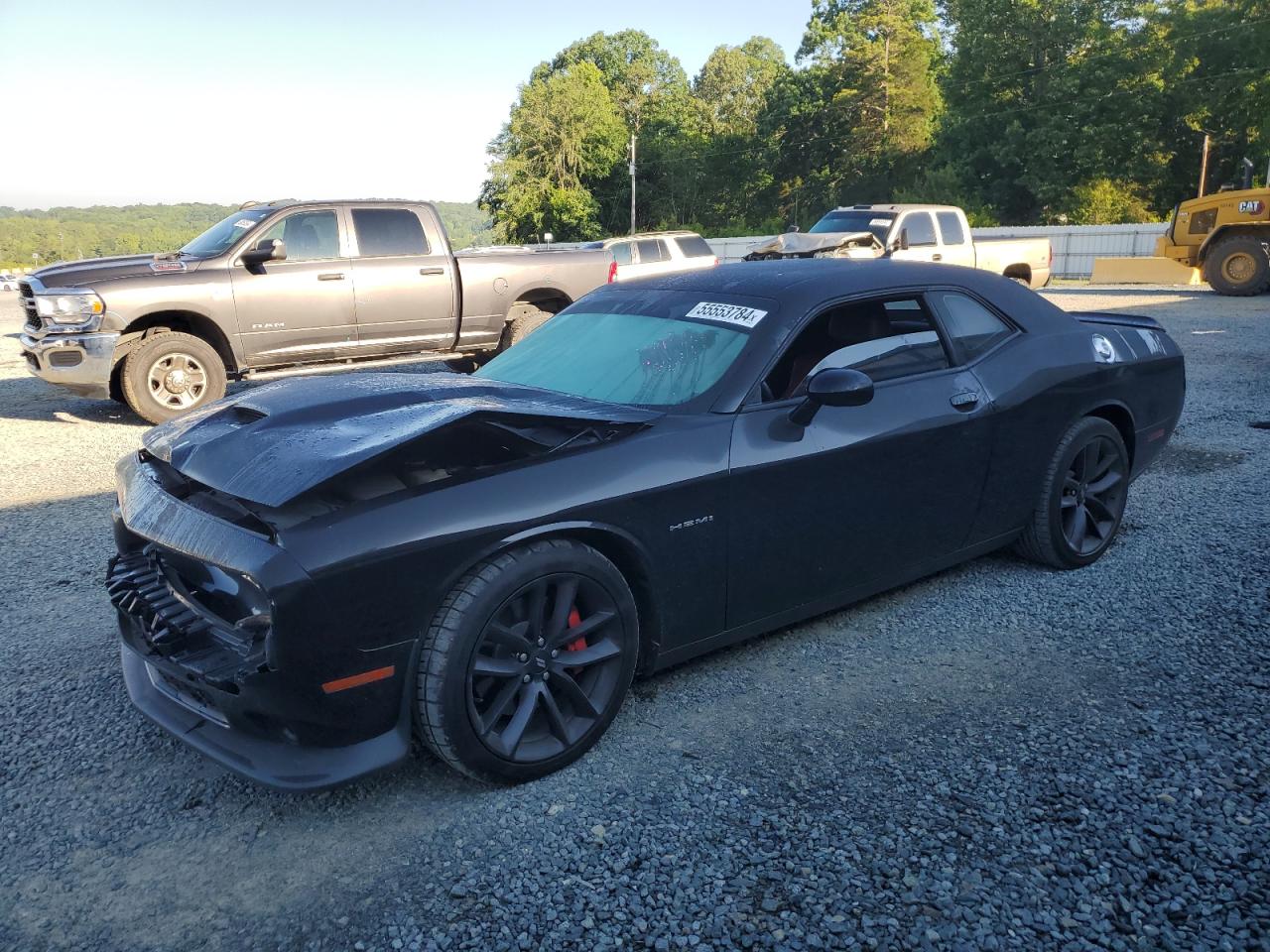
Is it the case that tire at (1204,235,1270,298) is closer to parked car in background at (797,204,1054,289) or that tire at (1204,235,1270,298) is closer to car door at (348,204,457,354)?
parked car in background at (797,204,1054,289)

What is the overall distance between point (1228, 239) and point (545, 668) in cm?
1980

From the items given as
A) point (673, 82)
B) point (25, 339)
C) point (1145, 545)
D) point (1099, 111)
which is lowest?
point (1145, 545)

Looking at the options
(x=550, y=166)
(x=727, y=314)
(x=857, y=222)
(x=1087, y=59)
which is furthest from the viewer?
(x=550, y=166)

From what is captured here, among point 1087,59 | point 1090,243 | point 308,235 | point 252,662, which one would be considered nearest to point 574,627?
point 252,662

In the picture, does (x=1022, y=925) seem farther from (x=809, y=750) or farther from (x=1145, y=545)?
(x=1145, y=545)

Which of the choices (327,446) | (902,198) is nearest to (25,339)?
(327,446)

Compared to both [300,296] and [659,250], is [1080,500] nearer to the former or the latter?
[300,296]

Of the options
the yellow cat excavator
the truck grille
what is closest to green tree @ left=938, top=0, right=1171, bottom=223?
the yellow cat excavator

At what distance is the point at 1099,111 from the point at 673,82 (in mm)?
56891

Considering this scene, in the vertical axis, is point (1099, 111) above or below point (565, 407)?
above

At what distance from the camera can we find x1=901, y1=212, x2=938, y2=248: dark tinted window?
15.4m

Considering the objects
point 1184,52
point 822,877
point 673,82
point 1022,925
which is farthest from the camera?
point 673,82

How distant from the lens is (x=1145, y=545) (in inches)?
189

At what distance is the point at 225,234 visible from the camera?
9078 mm
